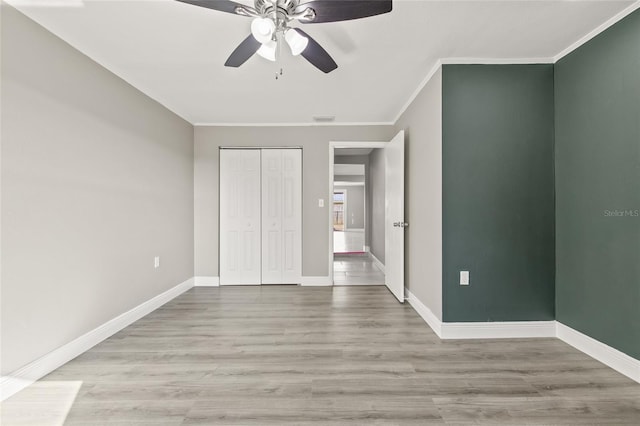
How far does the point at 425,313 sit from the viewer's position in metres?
2.90

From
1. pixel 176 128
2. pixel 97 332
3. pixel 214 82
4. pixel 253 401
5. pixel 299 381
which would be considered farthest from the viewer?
pixel 176 128

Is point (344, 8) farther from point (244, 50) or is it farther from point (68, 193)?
point (68, 193)

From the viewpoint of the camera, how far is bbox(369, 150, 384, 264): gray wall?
212 inches

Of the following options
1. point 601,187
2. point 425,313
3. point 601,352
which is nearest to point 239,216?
point 425,313

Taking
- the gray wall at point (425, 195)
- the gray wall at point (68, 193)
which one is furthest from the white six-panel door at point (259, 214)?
the gray wall at point (425, 195)

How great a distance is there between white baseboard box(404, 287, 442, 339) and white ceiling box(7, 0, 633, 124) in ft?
7.57

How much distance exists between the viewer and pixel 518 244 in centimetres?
254

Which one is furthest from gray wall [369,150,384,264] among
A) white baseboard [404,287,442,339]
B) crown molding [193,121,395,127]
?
white baseboard [404,287,442,339]

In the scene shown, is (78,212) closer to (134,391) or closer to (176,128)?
(134,391)

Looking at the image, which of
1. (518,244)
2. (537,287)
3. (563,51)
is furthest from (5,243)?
(563,51)

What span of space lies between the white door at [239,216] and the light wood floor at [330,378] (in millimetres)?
1342

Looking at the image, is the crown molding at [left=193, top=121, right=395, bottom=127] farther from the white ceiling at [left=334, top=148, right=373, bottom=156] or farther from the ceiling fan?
the ceiling fan

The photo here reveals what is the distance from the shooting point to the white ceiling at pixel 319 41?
1.89m

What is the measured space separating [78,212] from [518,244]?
12.2 feet
